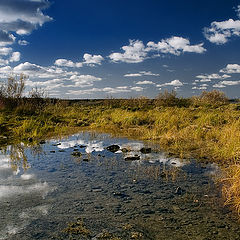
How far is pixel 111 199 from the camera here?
11.5 ft

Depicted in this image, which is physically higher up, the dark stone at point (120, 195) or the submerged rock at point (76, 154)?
the submerged rock at point (76, 154)

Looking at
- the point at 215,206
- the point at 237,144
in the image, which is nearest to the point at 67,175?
the point at 215,206

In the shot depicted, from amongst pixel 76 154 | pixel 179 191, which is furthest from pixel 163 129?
pixel 179 191

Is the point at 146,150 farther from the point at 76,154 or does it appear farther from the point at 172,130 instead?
the point at 172,130

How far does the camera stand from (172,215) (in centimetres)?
304

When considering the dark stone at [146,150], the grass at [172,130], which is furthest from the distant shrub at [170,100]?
the dark stone at [146,150]

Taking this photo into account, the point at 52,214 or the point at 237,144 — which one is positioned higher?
the point at 237,144

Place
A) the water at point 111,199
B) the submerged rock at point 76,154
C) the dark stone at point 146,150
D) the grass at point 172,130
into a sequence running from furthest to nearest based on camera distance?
the dark stone at point 146,150
the submerged rock at point 76,154
the grass at point 172,130
the water at point 111,199

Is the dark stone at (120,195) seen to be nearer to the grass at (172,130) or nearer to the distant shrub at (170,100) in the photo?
the grass at (172,130)

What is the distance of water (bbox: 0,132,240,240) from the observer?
2.71m

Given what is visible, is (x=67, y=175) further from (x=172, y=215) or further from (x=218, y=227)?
(x=218, y=227)

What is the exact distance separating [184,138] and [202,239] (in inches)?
210

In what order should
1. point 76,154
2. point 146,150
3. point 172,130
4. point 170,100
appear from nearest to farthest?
point 76,154 < point 146,150 < point 172,130 < point 170,100

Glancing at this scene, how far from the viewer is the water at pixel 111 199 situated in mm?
2709
